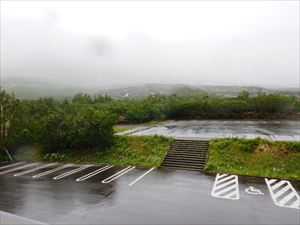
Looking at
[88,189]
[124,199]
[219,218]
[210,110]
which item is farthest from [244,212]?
[210,110]

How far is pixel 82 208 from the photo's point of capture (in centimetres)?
1195

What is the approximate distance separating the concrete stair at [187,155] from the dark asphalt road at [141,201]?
1.13 metres

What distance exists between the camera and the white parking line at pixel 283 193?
11722 millimetres

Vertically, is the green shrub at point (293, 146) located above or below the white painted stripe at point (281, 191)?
above

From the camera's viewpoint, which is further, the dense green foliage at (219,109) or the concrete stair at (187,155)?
the dense green foliage at (219,109)

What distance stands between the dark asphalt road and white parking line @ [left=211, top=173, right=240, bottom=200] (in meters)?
0.24

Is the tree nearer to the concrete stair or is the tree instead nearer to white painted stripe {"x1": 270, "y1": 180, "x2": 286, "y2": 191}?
the concrete stair

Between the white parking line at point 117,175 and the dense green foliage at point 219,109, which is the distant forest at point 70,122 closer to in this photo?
the dense green foliage at point 219,109

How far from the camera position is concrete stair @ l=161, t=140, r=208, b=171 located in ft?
59.1

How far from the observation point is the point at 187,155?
63.3 ft

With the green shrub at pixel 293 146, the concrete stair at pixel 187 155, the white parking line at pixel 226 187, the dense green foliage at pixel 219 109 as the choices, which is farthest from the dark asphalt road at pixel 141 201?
the dense green foliage at pixel 219 109

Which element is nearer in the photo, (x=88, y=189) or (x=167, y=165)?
(x=88, y=189)

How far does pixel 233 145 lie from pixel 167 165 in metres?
4.77

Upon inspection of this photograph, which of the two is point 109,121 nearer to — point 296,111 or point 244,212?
point 244,212
